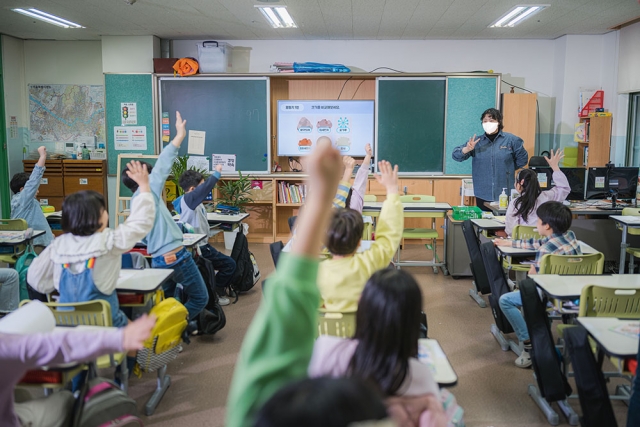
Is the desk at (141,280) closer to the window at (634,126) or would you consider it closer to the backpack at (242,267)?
the backpack at (242,267)

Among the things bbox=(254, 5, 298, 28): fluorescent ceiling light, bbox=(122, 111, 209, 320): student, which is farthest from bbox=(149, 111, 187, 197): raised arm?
bbox=(254, 5, 298, 28): fluorescent ceiling light

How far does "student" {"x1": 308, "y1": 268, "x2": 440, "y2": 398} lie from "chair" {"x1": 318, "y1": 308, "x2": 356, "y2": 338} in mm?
884

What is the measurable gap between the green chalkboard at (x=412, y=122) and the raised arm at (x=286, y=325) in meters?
6.75

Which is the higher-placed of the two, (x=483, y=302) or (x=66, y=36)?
(x=66, y=36)

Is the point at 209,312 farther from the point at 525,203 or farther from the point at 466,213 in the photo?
the point at 466,213

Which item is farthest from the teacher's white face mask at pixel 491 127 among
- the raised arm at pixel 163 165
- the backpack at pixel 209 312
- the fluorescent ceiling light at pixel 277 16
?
the raised arm at pixel 163 165

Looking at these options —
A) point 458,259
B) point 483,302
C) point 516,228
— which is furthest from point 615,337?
point 458,259

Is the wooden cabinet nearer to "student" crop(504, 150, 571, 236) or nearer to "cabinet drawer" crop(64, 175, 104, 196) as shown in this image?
"student" crop(504, 150, 571, 236)

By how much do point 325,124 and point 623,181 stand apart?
3.60m

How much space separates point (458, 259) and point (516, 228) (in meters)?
1.36

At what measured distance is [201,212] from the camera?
4633mm

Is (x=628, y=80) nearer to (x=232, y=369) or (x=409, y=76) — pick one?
(x=409, y=76)

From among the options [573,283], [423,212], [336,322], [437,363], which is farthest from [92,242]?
[423,212]

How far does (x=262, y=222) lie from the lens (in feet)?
25.9
